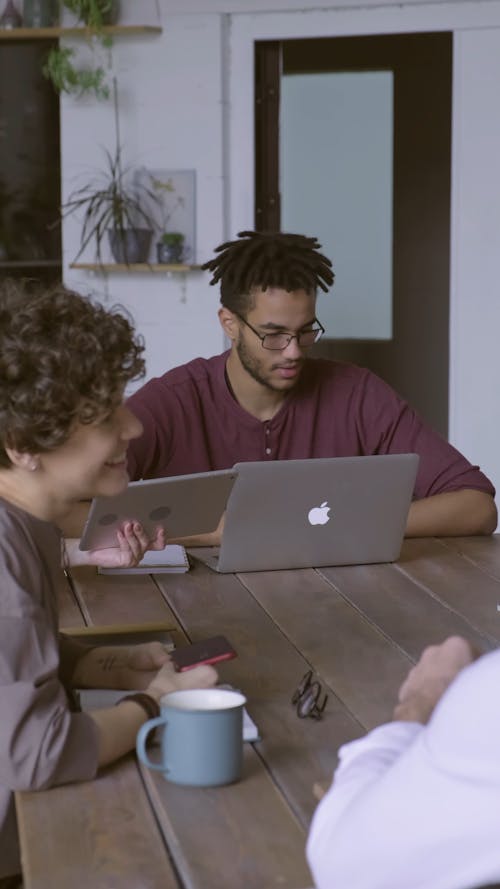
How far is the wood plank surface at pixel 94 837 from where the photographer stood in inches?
42.3

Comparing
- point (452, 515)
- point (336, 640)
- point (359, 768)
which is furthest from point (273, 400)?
point (359, 768)

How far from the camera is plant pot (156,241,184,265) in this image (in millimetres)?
4633

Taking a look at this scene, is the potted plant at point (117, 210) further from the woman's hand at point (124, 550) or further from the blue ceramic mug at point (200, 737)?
the blue ceramic mug at point (200, 737)

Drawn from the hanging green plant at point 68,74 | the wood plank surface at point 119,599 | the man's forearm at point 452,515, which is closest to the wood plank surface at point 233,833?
the wood plank surface at point 119,599

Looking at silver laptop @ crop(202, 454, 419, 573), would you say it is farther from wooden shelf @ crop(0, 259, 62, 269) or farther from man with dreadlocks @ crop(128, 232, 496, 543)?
wooden shelf @ crop(0, 259, 62, 269)

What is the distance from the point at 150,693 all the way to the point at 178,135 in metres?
3.59

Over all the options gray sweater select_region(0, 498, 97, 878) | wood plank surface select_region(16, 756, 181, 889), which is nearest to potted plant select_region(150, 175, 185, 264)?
gray sweater select_region(0, 498, 97, 878)

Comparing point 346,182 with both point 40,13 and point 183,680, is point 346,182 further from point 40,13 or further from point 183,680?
point 183,680

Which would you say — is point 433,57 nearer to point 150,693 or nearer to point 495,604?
point 495,604

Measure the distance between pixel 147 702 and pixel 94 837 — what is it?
Answer: 24cm

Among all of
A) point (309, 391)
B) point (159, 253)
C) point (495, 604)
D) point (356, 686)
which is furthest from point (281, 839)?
point (159, 253)

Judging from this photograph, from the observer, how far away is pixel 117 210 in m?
4.64

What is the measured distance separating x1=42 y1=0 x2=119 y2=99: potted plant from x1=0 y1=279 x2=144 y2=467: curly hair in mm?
3460

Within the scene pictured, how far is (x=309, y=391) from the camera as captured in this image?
275cm
